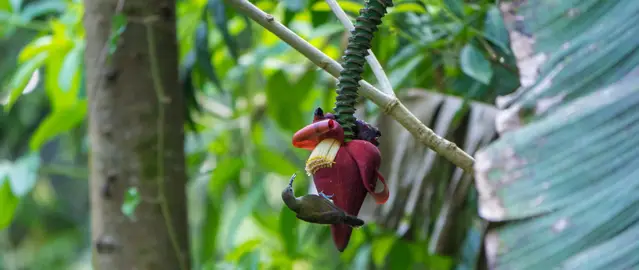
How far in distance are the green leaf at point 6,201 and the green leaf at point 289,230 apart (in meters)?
0.48

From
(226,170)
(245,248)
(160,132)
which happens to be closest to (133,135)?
(160,132)

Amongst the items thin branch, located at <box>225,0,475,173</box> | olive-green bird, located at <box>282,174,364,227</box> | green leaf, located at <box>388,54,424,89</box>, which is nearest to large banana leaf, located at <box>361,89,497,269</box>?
green leaf, located at <box>388,54,424,89</box>

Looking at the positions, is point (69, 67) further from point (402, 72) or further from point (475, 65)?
point (475, 65)

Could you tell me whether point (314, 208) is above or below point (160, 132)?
above

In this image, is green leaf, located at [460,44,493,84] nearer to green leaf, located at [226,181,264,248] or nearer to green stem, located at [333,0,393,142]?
green stem, located at [333,0,393,142]

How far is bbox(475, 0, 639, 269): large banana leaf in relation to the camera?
1.25ft

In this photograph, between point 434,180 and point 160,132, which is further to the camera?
point 434,180

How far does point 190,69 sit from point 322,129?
690 mm

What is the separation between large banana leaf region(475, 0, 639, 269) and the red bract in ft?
0.37

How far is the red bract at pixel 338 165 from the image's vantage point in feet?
1.66

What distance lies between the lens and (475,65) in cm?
86

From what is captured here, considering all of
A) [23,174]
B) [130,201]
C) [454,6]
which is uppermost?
[454,6]

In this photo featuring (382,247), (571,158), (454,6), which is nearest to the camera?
(571,158)

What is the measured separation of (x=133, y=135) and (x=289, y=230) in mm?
358
